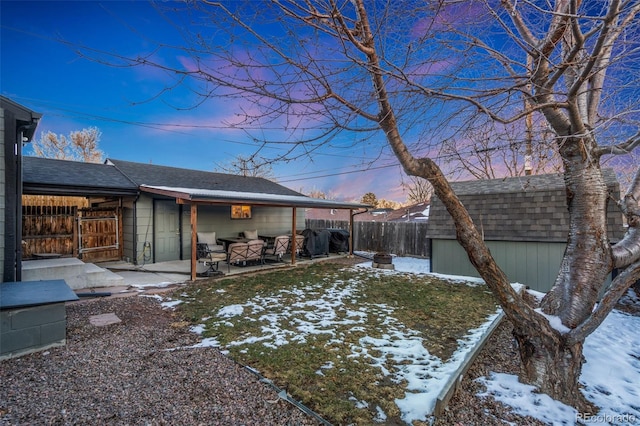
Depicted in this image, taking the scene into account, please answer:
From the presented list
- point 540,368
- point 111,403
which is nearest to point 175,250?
point 111,403

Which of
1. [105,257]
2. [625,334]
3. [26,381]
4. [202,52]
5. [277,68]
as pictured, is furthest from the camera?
[105,257]

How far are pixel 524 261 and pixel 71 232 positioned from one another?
41.1ft

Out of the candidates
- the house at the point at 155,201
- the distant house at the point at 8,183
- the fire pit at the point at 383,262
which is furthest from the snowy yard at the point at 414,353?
the fire pit at the point at 383,262

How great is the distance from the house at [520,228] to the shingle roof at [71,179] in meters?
9.15

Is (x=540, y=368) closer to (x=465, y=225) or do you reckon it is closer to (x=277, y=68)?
(x=465, y=225)

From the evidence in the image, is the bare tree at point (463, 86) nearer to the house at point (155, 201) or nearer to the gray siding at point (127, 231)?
Answer: the house at point (155, 201)

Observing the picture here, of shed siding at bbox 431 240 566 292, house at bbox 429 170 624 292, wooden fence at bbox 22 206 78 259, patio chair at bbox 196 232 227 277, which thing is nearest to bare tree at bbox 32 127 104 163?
wooden fence at bbox 22 206 78 259

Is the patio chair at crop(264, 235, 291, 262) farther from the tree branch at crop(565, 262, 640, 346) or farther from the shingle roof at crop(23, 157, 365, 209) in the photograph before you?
the tree branch at crop(565, 262, 640, 346)

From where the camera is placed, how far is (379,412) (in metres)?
2.49

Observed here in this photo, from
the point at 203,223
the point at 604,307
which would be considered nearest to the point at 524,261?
the point at 604,307

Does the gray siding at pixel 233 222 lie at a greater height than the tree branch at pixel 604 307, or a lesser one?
greater

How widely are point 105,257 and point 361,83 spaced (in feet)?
33.4

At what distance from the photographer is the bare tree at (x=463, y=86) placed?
206cm

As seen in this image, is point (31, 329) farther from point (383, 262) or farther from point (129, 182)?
point (383, 262)
